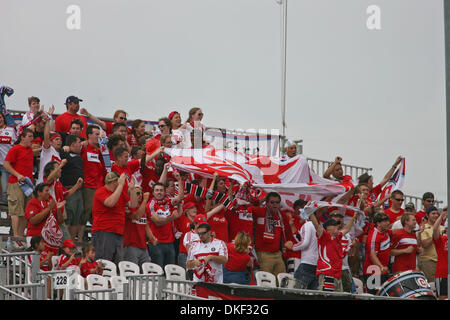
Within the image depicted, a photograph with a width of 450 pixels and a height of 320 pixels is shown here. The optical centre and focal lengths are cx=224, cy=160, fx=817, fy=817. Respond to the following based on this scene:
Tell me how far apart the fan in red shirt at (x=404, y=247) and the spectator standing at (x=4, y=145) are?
22.6 ft

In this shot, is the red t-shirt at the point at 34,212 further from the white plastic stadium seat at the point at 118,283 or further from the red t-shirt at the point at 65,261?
the white plastic stadium seat at the point at 118,283

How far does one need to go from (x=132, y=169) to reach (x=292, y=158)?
3.44 metres

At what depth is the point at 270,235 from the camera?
14.0 m

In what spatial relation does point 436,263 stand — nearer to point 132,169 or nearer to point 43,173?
point 132,169

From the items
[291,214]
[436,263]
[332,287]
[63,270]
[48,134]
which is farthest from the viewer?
[436,263]

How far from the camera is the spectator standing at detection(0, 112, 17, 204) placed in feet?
47.2

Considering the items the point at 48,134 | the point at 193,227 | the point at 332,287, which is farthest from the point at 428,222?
the point at 48,134

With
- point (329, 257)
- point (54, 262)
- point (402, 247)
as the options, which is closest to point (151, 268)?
point (54, 262)

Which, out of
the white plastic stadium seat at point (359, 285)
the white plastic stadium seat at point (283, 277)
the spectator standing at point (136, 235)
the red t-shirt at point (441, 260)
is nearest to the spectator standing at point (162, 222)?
the spectator standing at point (136, 235)

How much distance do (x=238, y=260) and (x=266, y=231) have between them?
1.53m

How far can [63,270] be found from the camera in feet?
36.2

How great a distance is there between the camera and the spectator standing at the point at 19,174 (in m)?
13.1

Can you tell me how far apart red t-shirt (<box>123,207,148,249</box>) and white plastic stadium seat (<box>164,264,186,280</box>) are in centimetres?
76

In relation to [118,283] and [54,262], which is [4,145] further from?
[118,283]
